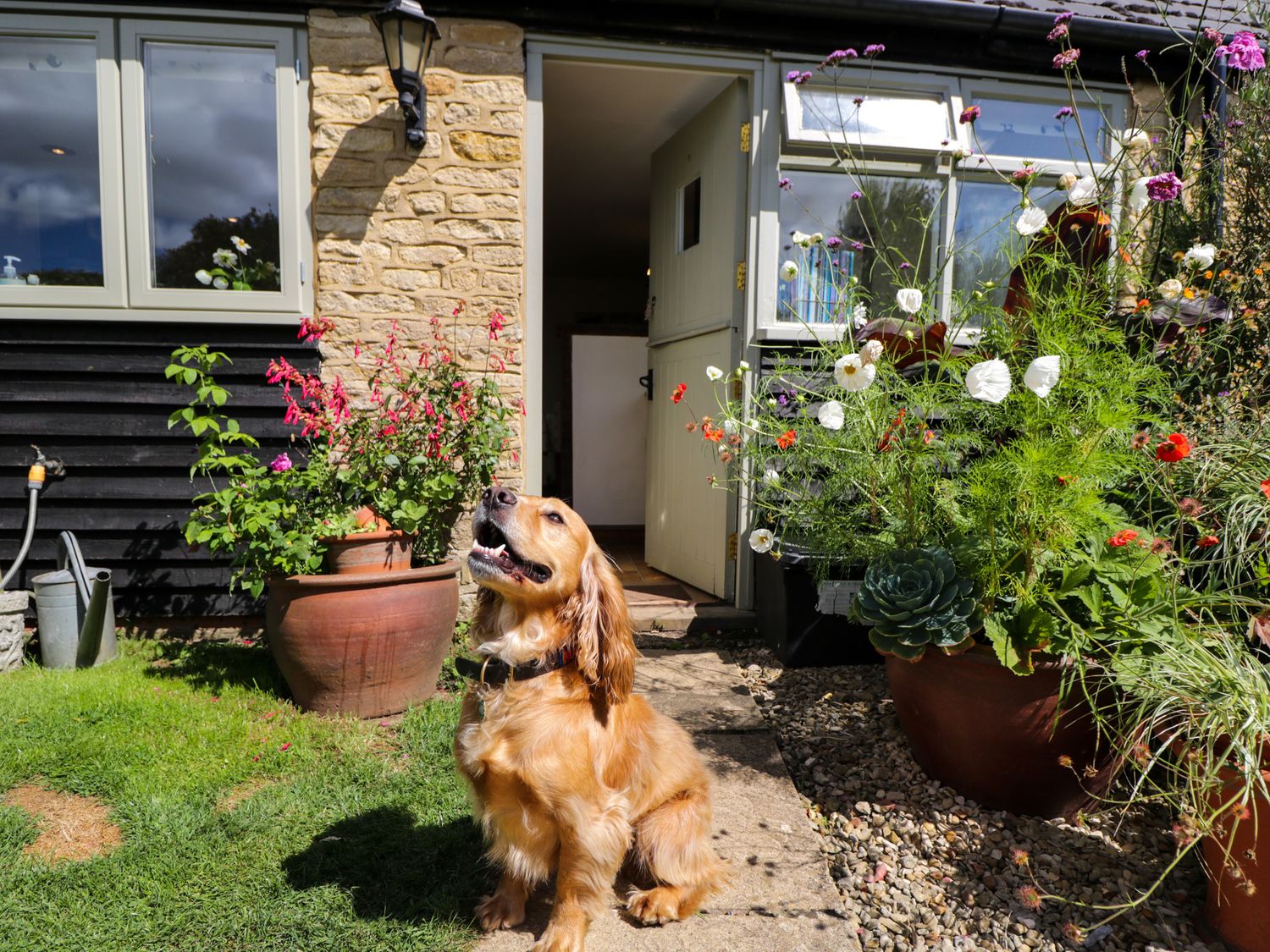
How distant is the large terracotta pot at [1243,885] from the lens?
70.1 inches

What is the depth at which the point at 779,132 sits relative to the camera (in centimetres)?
428

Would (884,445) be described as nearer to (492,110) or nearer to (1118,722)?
(1118,722)

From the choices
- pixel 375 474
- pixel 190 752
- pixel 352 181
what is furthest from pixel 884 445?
pixel 352 181

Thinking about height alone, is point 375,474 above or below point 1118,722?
above

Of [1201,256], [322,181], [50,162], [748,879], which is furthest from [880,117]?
[50,162]

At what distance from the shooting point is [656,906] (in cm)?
200

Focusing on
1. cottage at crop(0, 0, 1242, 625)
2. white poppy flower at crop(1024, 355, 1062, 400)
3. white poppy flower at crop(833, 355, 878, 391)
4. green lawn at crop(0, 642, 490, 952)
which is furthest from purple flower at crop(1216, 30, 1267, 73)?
green lawn at crop(0, 642, 490, 952)

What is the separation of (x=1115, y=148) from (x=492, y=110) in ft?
12.5

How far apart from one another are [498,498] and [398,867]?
1.22 meters

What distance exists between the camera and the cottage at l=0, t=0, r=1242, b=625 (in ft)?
12.9

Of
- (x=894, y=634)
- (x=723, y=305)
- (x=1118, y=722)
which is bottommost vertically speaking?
(x=1118, y=722)

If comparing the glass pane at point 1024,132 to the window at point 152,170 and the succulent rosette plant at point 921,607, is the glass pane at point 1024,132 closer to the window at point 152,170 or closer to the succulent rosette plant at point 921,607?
the succulent rosette plant at point 921,607

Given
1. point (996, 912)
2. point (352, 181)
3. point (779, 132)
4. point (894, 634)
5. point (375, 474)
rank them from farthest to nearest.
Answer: point (779, 132), point (352, 181), point (375, 474), point (894, 634), point (996, 912)

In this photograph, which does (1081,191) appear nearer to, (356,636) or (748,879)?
(748,879)
